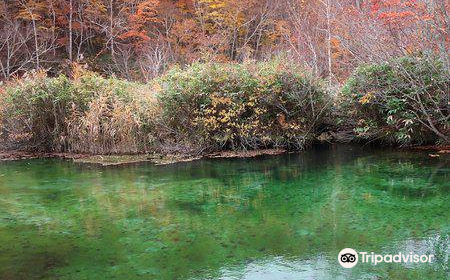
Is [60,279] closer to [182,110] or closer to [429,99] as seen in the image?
[182,110]

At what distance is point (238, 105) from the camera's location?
10547 millimetres

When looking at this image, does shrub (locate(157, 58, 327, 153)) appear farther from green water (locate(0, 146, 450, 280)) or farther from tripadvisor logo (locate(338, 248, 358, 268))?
tripadvisor logo (locate(338, 248, 358, 268))

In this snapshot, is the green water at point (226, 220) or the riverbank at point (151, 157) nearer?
the green water at point (226, 220)

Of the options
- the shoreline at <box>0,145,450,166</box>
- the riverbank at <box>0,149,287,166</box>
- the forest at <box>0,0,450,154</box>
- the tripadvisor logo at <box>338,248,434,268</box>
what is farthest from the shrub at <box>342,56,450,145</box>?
the tripadvisor logo at <box>338,248,434,268</box>

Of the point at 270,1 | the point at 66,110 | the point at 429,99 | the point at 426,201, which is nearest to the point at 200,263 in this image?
the point at 426,201

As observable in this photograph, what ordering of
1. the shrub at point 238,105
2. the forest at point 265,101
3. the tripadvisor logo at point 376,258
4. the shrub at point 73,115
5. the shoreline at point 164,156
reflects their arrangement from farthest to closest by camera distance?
the shrub at point 73,115
the shrub at point 238,105
the shoreline at point 164,156
the forest at point 265,101
the tripadvisor logo at point 376,258

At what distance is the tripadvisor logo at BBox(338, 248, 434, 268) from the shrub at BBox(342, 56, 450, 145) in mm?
6162

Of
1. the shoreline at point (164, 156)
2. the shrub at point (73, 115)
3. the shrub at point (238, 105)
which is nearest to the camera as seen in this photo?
the shoreline at point (164, 156)

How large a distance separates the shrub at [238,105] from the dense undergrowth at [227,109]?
2 cm

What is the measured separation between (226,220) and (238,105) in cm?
524

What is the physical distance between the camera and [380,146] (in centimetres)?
1134

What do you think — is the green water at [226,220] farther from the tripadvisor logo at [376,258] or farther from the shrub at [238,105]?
the shrub at [238,105]

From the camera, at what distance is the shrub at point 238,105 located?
1060cm

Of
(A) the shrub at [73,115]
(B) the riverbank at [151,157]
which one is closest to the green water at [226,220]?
(B) the riverbank at [151,157]
